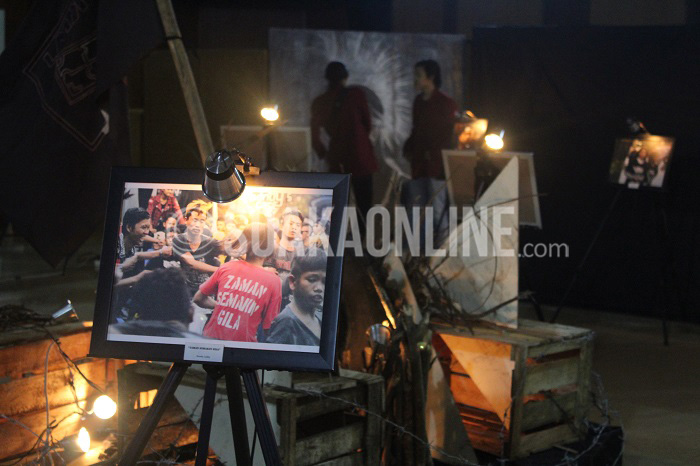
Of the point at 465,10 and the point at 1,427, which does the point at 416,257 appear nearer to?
the point at 1,427

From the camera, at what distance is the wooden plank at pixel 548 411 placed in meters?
3.34

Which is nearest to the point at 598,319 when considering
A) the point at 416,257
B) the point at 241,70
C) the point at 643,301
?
the point at 643,301

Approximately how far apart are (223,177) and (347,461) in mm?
1016

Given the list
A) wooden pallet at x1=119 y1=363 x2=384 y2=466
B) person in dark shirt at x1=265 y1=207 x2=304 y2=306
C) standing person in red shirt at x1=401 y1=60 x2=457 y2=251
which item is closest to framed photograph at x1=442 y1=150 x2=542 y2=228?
standing person in red shirt at x1=401 y1=60 x2=457 y2=251

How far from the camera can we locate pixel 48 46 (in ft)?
10.6

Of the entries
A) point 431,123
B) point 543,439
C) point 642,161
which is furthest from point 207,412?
point 431,123

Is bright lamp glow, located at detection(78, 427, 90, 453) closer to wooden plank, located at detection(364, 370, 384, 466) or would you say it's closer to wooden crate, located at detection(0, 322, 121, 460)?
wooden crate, located at detection(0, 322, 121, 460)

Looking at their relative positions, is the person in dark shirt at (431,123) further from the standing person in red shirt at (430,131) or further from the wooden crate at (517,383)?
the wooden crate at (517,383)

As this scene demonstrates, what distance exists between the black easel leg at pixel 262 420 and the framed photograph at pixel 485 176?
2825mm

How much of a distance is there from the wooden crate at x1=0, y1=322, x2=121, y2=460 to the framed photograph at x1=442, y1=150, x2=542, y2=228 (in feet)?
7.74

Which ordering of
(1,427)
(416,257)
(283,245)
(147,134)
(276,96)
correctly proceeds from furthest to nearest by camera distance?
(147,134) → (276,96) → (416,257) → (1,427) → (283,245)

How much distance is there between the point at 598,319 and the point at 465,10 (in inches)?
152

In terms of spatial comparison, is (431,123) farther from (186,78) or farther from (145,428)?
(145,428)
